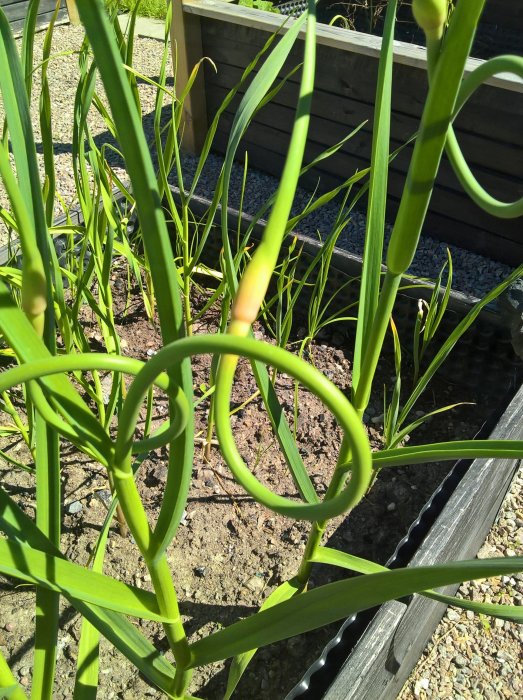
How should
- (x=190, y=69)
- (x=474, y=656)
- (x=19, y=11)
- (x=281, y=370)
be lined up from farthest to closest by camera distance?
(x=19, y=11) < (x=190, y=69) < (x=474, y=656) < (x=281, y=370)

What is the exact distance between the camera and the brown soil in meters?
0.86

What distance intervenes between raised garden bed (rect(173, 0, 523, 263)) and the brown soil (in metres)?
0.66

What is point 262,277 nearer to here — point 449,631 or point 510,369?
point 449,631

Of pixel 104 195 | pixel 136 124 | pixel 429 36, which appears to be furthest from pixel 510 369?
pixel 136 124

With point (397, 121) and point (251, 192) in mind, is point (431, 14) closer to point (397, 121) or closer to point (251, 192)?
point (397, 121)

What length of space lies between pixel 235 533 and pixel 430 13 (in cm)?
86

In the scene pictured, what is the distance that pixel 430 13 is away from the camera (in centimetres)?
35

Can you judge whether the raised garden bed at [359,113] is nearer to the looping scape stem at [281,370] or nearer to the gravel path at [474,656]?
the gravel path at [474,656]

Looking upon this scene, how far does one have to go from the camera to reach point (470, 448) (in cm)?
44

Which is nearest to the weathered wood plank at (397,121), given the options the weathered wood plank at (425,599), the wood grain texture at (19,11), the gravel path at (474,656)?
the weathered wood plank at (425,599)

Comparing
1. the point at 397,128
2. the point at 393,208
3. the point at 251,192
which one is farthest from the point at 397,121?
the point at 251,192

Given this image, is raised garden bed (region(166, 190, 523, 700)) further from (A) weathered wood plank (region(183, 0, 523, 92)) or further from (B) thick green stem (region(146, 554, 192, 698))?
(A) weathered wood plank (region(183, 0, 523, 92))

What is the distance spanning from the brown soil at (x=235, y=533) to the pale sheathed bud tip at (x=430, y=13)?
805mm

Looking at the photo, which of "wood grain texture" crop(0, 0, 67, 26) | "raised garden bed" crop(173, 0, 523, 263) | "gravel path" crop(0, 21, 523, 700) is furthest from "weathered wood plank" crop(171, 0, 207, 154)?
"wood grain texture" crop(0, 0, 67, 26)
